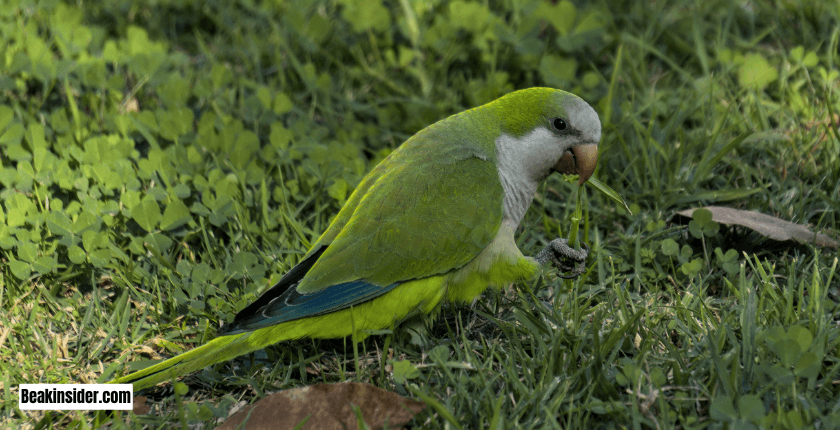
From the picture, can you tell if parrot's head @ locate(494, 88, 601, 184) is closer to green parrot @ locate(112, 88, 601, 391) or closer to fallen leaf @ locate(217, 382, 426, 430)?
green parrot @ locate(112, 88, 601, 391)

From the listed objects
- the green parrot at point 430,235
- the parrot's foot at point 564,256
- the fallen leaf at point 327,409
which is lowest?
the fallen leaf at point 327,409

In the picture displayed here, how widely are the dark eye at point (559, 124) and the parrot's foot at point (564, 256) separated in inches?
17.5

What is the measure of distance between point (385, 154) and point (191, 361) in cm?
157

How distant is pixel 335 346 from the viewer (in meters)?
2.53

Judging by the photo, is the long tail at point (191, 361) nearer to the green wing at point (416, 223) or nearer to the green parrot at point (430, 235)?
the green parrot at point (430, 235)

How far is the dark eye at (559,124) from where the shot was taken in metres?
2.60

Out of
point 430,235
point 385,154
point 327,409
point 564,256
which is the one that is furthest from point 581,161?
point 327,409

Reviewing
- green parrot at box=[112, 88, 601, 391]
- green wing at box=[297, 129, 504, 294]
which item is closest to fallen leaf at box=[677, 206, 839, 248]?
green parrot at box=[112, 88, 601, 391]

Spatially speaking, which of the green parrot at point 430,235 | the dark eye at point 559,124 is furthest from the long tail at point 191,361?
the dark eye at point 559,124

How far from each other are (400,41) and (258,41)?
903mm

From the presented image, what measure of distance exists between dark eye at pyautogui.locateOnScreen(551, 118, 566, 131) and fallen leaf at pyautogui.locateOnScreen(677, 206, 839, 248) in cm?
71

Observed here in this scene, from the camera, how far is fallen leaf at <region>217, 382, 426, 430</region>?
Answer: 6.73ft

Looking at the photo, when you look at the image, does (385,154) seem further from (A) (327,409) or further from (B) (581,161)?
(A) (327,409)

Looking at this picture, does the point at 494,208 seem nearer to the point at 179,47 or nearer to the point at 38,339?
the point at 38,339
